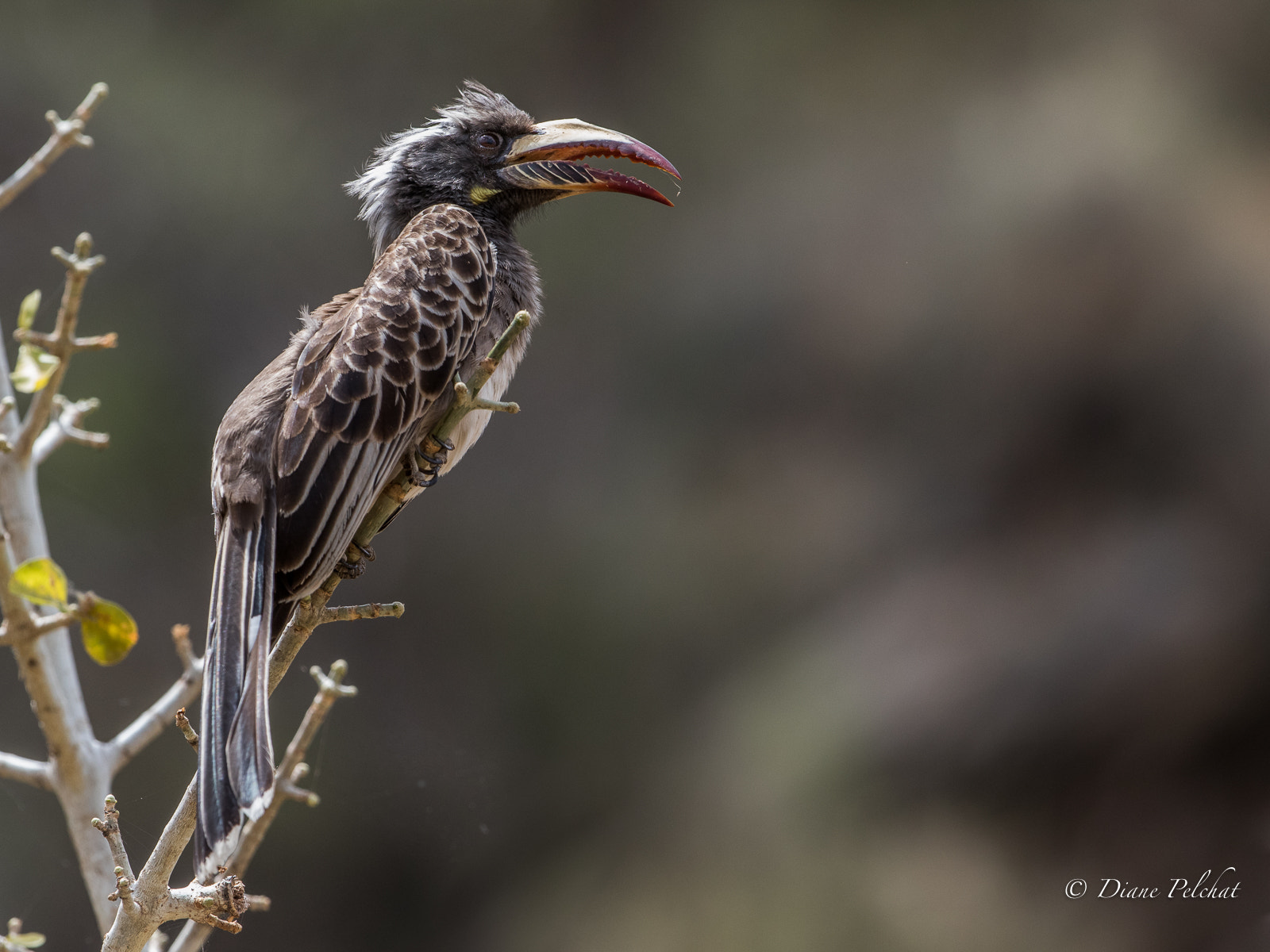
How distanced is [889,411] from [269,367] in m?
3.08

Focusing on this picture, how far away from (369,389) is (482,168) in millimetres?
814

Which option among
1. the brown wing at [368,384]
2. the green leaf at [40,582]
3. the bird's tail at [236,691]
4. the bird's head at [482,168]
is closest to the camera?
the green leaf at [40,582]

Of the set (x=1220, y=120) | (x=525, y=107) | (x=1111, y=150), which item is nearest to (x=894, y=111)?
(x=1111, y=150)

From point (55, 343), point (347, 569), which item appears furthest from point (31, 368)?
point (347, 569)

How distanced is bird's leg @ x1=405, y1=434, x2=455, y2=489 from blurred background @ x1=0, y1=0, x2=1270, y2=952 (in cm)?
247

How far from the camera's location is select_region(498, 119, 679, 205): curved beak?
2119mm

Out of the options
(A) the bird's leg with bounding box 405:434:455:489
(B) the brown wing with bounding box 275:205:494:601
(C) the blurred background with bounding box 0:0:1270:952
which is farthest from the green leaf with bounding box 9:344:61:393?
(C) the blurred background with bounding box 0:0:1270:952

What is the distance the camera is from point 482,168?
2.30 metres

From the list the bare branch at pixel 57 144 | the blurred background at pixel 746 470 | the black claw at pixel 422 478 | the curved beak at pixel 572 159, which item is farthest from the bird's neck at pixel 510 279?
the blurred background at pixel 746 470

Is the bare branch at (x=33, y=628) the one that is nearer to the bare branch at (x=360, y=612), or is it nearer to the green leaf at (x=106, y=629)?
the green leaf at (x=106, y=629)

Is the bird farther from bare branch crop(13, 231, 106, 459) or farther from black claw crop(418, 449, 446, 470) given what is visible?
bare branch crop(13, 231, 106, 459)

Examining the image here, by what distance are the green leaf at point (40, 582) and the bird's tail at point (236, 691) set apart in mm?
255

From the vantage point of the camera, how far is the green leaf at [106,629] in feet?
3.66

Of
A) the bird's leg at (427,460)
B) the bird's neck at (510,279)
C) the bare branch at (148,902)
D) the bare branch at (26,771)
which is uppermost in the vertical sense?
the bird's neck at (510,279)
